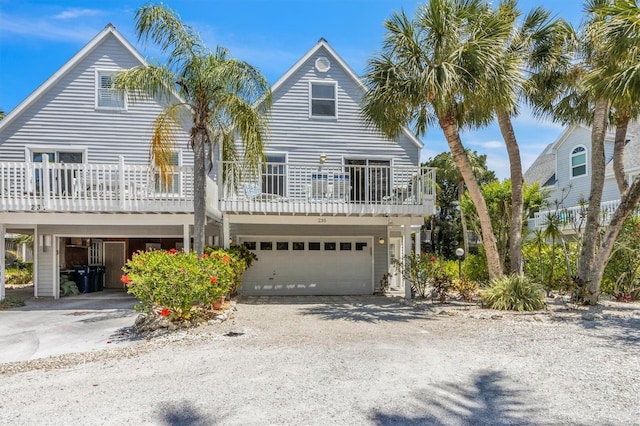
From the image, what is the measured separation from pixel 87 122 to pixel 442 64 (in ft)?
38.9

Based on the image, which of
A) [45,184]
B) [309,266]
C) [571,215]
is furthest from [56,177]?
[571,215]

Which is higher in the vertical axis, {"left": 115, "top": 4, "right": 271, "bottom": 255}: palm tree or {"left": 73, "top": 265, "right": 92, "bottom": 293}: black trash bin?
{"left": 115, "top": 4, "right": 271, "bottom": 255}: palm tree

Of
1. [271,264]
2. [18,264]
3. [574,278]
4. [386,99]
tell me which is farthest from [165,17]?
[18,264]

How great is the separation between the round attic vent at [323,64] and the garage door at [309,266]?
20.2ft

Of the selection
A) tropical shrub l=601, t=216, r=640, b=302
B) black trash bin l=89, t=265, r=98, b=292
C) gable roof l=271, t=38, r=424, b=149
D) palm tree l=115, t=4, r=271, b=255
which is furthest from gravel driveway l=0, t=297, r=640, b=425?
black trash bin l=89, t=265, r=98, b=292

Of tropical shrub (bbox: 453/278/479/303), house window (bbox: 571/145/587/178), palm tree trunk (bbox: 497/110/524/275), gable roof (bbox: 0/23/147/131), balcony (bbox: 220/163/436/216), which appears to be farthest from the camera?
house window (bbox: 571/145/587/178)

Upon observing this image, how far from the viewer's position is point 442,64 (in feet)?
33.8

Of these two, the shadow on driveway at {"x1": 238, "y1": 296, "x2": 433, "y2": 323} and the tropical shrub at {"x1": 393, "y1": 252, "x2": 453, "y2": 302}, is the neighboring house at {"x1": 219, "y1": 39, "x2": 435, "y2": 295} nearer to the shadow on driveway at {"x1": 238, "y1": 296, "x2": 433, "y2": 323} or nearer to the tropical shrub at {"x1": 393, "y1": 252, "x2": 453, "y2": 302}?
the shadow on driveway at {"x1": 238, "y1": 296, "x2": 433, "y2": 323}

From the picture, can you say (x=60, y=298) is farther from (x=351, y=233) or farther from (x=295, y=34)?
(x=295, y=34)

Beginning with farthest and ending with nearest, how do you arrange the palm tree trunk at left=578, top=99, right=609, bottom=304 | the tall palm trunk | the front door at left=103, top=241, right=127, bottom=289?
the front door at left=103, top=241, right=127, bottom=289, the tall palm trunk, the palm tree trunk at left=578, top=99, right=609, bottom=304

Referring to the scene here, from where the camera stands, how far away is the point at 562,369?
238 inches

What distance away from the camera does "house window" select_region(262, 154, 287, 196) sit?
1359 cm

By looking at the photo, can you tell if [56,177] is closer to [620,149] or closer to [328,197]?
[328,197]

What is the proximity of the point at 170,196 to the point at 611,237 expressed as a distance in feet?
36.9
